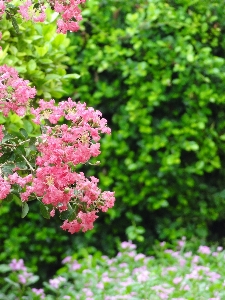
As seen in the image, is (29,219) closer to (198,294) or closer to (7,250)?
(7,250)

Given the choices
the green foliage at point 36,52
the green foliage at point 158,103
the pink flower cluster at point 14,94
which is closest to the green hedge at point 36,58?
the green foliage at point 36,52

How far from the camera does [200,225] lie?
5.00 meters

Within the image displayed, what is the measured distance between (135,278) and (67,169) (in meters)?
2.14

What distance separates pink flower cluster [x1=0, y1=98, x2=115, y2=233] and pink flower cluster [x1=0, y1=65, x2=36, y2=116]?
87mm

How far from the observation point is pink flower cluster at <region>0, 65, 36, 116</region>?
6.86 feet

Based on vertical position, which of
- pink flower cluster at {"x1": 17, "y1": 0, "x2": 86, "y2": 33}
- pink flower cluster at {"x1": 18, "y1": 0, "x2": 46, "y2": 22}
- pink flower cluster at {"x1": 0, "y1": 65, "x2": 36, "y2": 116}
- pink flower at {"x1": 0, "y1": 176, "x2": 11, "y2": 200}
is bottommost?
pink flower at {"x1": 0, "y1": 176, "x2": 11, "y2": 200}

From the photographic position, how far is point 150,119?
15.5 feet

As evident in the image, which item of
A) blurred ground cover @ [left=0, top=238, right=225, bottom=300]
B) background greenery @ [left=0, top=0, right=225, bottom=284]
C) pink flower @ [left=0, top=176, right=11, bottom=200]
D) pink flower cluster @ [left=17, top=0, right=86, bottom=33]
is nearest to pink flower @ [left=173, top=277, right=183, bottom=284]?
blurred ground cover @ [left=0, top=238, right=225, bottom=300]

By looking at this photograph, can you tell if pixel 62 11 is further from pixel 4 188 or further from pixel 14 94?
pixel 4 188

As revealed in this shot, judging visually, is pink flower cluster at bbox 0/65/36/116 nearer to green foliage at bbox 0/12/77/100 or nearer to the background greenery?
green foliage at bbox 0/12/77/100

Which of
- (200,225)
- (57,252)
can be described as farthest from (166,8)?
(57,252)

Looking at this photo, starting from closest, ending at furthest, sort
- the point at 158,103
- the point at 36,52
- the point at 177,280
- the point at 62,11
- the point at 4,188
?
the point at 4,188
the point at 62,11
the point at 36,52
the point at 177,280
the point at 158,103

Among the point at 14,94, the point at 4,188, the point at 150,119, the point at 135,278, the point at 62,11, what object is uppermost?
the point at 150,119

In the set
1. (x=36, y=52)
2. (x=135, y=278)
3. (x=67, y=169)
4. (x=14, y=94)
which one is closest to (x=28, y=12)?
(x=14, y=94)
